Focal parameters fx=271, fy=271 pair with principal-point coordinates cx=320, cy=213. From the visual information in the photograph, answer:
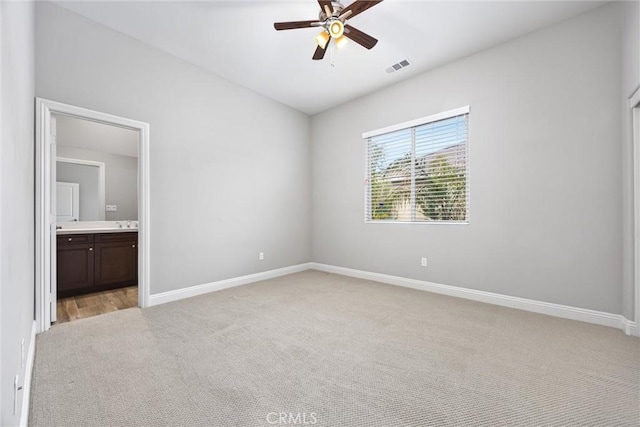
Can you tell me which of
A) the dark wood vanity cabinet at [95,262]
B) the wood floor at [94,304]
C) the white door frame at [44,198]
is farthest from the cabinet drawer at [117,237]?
the white door frame at [44,198]

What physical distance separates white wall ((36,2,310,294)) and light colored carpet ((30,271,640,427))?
3.30 feet

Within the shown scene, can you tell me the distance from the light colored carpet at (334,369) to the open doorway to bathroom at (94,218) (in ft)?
4.09

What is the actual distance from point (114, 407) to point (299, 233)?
376cm

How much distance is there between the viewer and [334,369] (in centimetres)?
185

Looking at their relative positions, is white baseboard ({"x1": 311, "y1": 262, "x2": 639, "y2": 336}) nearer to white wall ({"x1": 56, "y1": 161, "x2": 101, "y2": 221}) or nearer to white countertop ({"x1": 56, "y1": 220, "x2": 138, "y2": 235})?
white countertop ({"x1": 56, "y1": 220, "x2": 138, "y2": 235})

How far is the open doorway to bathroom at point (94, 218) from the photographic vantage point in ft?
11.5

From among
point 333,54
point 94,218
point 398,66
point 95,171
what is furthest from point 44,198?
point 398,66

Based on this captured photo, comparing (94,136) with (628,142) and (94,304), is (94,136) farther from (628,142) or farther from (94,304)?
(628,142)

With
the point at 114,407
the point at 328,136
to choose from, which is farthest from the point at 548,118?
the point at 114,407

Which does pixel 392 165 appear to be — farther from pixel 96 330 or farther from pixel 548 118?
pixel 96 330

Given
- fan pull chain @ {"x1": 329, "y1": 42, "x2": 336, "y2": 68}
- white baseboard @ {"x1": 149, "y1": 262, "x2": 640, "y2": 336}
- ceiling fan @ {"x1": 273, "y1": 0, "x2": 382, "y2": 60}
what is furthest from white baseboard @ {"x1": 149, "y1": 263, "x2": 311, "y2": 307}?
fan pull chain @ {"x1": 329, "y1": 42, "x2": 336, "y2": 68}

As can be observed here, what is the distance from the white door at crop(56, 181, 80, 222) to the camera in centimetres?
426

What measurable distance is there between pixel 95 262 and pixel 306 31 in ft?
13.4
